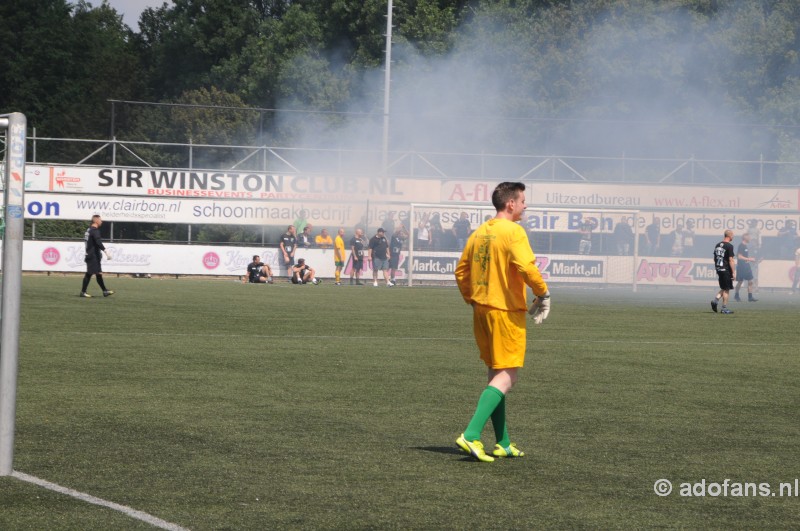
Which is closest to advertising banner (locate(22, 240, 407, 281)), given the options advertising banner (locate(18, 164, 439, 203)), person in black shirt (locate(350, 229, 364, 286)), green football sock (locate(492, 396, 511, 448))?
person in black shirt (locate(350, 229, 364, 286))

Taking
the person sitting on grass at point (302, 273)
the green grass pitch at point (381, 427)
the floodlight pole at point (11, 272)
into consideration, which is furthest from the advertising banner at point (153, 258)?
the floodlight pole at point (11, 272)

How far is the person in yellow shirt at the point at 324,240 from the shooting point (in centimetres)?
4075

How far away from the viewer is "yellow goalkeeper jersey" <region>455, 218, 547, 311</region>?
305 inches

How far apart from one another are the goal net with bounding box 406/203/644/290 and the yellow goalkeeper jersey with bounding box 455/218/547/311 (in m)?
31.3

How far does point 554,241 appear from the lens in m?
40.7

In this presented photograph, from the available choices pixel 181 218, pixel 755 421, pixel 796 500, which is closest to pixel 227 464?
pixel 796 500

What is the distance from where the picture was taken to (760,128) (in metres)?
49.2

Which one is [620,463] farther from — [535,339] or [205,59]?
[205,59]

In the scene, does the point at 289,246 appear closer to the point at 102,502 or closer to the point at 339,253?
the point at 339,253

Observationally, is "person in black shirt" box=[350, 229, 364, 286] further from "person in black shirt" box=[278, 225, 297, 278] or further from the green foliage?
the green foliage

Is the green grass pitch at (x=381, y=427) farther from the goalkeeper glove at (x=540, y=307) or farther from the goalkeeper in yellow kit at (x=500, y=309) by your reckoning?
the goalkeeper glove at (x=540, y=307)

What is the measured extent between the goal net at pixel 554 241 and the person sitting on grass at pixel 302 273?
3.19 meters

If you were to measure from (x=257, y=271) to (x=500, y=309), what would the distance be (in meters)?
30.9

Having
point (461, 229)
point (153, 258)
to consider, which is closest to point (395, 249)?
point (461, 229)
